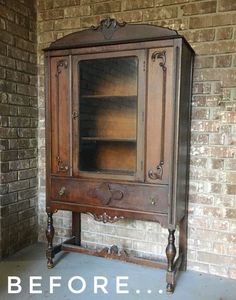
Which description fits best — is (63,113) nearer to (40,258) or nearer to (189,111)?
(189,111)

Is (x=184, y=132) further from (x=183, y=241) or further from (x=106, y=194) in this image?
(x=183, y=241)

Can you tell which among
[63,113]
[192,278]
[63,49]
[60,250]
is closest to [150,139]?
[63,113]

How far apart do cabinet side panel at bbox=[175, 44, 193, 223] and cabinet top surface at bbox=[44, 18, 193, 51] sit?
18 centimetres

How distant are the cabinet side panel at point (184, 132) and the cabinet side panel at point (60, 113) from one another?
78cm

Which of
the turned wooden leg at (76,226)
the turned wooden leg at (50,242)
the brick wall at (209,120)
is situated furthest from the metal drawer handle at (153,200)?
the turned wooden leg at (76,226)

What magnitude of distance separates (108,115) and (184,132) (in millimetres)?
545

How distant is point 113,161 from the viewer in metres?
2.13

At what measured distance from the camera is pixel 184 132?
205cm

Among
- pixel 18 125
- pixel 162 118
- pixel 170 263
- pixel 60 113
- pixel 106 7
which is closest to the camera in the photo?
pixel 162 118

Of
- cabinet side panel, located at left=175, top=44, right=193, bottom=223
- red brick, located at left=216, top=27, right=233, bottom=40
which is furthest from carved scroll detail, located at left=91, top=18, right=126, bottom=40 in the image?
red brick, located at left=216, top=27, right=233, bottom=40

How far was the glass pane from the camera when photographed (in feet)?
6.56

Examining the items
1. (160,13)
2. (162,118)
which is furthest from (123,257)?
(160,13)

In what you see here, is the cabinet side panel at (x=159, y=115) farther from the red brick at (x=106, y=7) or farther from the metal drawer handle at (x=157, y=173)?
the red brick at (x=106, y=7)

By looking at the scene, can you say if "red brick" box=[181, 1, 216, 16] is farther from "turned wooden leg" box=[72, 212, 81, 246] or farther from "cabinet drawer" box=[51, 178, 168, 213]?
"turned wooden leg" box=[72, 212, 81, 246]
